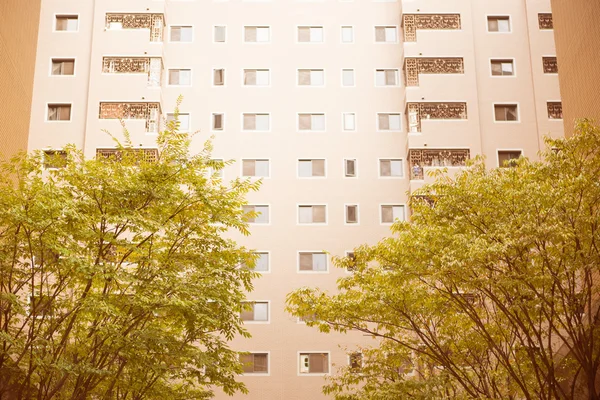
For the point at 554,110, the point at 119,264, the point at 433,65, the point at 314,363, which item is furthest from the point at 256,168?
the point at 119,264

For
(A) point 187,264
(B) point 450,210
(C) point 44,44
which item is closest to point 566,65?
(B) point 450,210

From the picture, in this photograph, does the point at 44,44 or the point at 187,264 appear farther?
the point at 44,44

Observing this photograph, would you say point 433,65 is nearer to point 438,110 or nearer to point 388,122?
point 438,110

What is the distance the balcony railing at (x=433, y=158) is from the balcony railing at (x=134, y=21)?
1300cm

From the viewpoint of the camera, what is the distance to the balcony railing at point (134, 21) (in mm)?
35438

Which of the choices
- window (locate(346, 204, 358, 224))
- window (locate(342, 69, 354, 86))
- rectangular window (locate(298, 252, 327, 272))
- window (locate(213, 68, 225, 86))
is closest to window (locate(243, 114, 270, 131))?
window (locate(213, 68, 225, 86))

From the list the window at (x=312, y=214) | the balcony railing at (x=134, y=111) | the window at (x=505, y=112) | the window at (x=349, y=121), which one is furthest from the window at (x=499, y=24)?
the balcony railing at (x=134, y=111)

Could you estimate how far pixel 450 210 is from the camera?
16.6m

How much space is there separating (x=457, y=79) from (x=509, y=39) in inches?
132

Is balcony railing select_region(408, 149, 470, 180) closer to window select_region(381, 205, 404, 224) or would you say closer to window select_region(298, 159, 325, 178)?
window select_region(381, 205, 404, 224)

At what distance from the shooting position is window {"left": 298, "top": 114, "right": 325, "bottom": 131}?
34906 millimetres

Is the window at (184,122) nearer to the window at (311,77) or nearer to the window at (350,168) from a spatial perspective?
the window at (311,77)

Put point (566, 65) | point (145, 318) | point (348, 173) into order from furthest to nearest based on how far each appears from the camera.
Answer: point (348, 173) < point (566, 65) < point (145, 318)

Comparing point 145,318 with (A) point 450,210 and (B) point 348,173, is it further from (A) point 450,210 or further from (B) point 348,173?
(B) point 348,173
